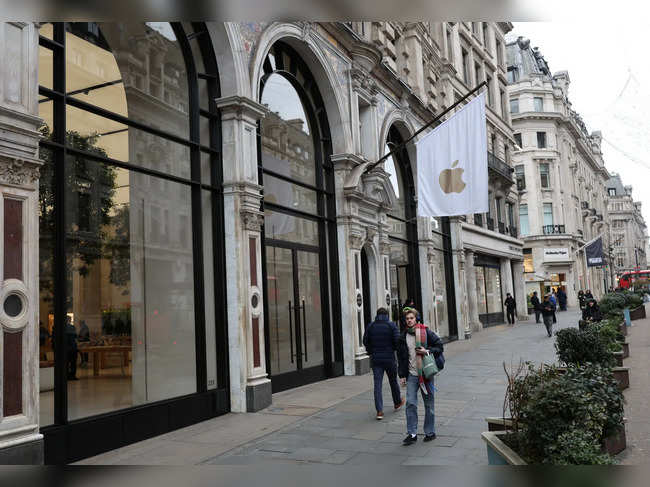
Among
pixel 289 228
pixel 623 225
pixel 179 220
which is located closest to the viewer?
pixel 179 220

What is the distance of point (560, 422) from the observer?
15.4ft

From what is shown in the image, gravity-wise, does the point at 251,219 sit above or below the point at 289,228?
below

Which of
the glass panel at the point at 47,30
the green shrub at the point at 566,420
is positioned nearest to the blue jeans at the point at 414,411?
the green shrub at the point at 566,420

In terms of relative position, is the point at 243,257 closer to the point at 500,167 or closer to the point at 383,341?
the point at 383,341

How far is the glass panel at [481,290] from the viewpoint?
29.7 m

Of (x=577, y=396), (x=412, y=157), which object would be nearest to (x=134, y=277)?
(x=577, y=396)

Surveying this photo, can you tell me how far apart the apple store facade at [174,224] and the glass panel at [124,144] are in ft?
0.11

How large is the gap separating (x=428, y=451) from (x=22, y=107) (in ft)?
21.1

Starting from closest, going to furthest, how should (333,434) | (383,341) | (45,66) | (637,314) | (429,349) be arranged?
(45,66), (429,349), (333,434), (383,341), (637,314)

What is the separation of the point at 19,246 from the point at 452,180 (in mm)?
9976

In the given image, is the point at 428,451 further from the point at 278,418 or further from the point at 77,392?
the point at 77,392

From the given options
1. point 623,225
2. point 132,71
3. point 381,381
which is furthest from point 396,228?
point 623,225

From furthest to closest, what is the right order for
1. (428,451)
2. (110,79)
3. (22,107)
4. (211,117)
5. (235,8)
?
1. (211,117)
2. (110,79)
3. (428,451)
4. (22,107)
5. (235,8)

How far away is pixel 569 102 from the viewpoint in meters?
69.3
